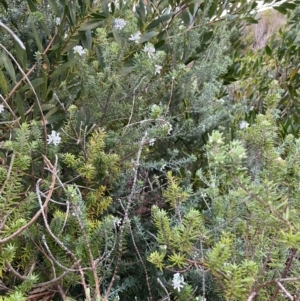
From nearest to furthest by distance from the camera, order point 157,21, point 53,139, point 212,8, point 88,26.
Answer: point 53,139, point 88,26, point 157,21, point 212,8

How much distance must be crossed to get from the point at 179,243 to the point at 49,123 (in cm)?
38

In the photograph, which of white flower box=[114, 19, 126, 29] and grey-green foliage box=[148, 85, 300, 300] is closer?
grey-green foliage box=[148, 85, 300, 300]

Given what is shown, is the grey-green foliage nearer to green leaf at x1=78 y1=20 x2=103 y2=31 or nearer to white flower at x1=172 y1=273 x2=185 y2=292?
white flower at x1=172 y1=273 x2=185 y2=292

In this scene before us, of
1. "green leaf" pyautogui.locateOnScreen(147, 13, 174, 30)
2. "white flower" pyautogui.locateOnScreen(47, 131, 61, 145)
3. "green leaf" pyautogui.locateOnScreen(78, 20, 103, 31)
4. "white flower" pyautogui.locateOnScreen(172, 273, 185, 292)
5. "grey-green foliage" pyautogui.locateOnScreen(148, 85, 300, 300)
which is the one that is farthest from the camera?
"green leaf" pyautogui.locateOnScreen(147, 13, 174, 30)

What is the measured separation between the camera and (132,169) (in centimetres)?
73

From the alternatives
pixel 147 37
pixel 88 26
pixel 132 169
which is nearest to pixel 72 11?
pixel 88 26

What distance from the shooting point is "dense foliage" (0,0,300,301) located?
0.49 meters

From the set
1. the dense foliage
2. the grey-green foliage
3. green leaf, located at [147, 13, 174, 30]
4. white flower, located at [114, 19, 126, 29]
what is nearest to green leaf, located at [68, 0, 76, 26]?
the dense foliage

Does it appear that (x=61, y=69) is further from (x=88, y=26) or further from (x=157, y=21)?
(x=157, y=21)

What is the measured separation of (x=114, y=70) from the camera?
2.46 ft

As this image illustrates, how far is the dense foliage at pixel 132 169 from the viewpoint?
49 centimetres

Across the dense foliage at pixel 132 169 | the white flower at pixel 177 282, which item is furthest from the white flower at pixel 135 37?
the white flower at pixel 177 282

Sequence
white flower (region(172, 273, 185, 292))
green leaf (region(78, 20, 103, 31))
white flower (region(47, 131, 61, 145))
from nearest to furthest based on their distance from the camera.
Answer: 1. white flower (region(172, 273, 185, 292))
2. white flower (region(47, 131, 61, 145))
3. green leaf (region(78, 20, 103, 31))

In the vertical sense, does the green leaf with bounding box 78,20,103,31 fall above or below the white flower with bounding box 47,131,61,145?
above
